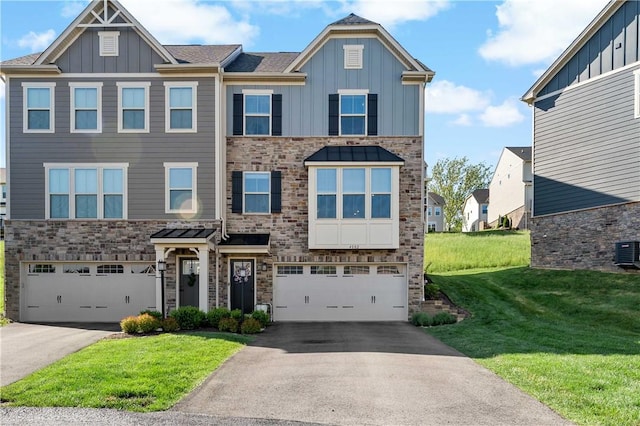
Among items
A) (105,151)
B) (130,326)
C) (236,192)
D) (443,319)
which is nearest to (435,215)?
(443,319)

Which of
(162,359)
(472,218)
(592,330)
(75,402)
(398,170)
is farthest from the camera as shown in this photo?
(472,218)

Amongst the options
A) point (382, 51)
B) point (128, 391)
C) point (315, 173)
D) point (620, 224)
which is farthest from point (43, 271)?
point (620, 224)

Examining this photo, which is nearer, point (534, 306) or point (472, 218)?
point (534, 306)

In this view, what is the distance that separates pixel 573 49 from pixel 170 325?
1902cm

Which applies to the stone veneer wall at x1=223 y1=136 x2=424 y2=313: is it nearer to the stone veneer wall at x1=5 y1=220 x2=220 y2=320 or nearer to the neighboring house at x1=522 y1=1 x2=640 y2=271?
the stone veneer wall at x1=5 y1=220 x2=220 y2=320

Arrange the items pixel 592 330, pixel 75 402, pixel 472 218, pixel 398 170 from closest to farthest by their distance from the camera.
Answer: pixel 75 402 < pixel 592 330 < pixel 398 170 < pixel 472 218

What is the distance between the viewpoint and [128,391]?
839 centimetres

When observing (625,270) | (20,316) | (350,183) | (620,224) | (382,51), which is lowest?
(20,316)

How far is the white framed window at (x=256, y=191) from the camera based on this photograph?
1884 centimetres

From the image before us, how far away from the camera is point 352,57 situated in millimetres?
18781

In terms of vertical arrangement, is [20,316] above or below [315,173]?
below

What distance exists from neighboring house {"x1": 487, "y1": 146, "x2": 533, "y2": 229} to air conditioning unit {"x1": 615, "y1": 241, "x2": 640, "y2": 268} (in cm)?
2232

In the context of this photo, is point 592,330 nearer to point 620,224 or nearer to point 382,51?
point 620,224

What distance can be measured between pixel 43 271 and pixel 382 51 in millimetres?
13950
